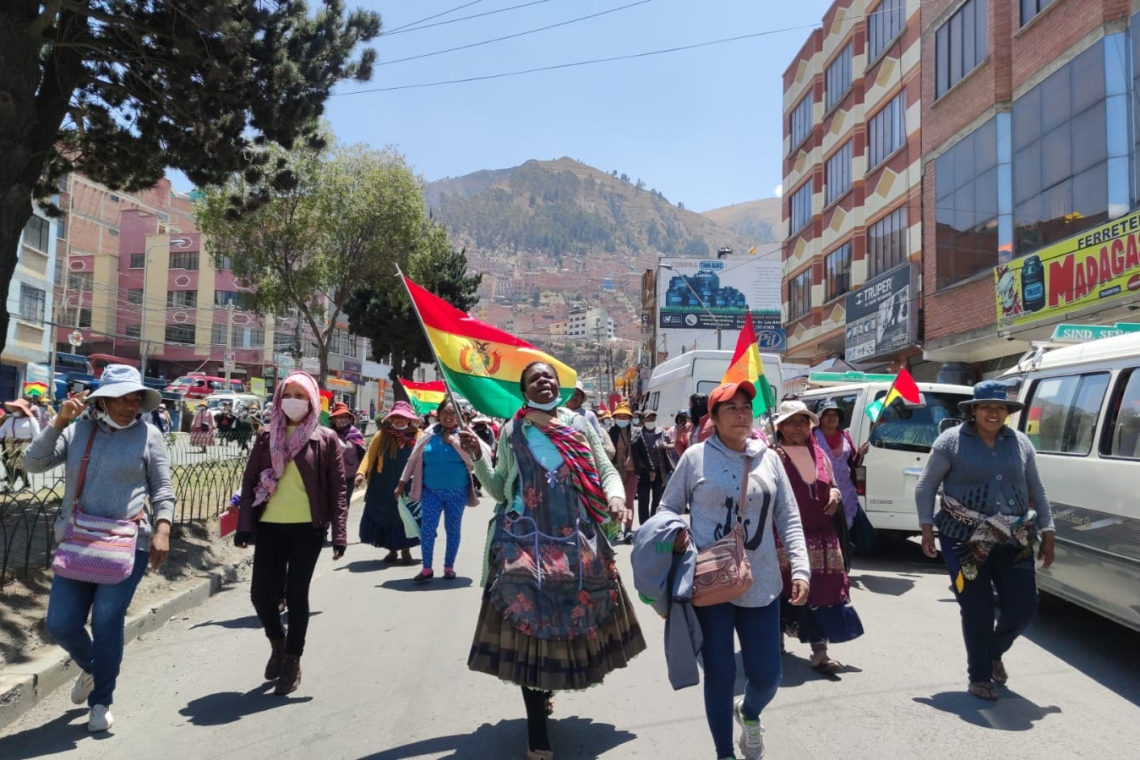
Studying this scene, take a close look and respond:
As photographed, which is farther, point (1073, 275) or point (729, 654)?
point (1073, 275)

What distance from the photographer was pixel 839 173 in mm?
29438

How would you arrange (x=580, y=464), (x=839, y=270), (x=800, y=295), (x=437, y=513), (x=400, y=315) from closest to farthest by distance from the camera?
(x=580, y=464) → (x=437, y=513) → (x=839, y=270) → (x=800, y=295) → (x=400, y=315)

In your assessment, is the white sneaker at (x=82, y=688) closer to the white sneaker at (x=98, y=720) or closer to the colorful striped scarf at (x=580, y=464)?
the white sneaker at (x=98, y=720)

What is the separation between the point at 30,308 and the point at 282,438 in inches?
1360

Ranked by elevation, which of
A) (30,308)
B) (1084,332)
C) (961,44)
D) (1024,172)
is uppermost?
(961,44)

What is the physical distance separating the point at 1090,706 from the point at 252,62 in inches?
356

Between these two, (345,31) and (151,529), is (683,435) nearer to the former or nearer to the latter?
(345,31)

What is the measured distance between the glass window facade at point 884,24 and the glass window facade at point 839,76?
181cm

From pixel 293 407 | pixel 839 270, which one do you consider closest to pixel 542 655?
pixel 293 407

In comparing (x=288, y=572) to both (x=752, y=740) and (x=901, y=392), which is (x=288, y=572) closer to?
(x=752, y=740)

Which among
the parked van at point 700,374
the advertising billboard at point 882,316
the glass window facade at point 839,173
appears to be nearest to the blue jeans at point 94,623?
the parked van at point 700,374

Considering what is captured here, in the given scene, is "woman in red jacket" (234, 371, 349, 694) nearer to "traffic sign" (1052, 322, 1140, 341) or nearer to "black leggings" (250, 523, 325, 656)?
"black leggings" (250, 523, 325, 656)

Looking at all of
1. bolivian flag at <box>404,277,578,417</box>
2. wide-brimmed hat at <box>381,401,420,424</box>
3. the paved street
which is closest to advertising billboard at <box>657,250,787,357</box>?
wide-brimmed hat at <box>381,401,420,424</box>

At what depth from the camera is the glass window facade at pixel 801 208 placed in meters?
32.6
